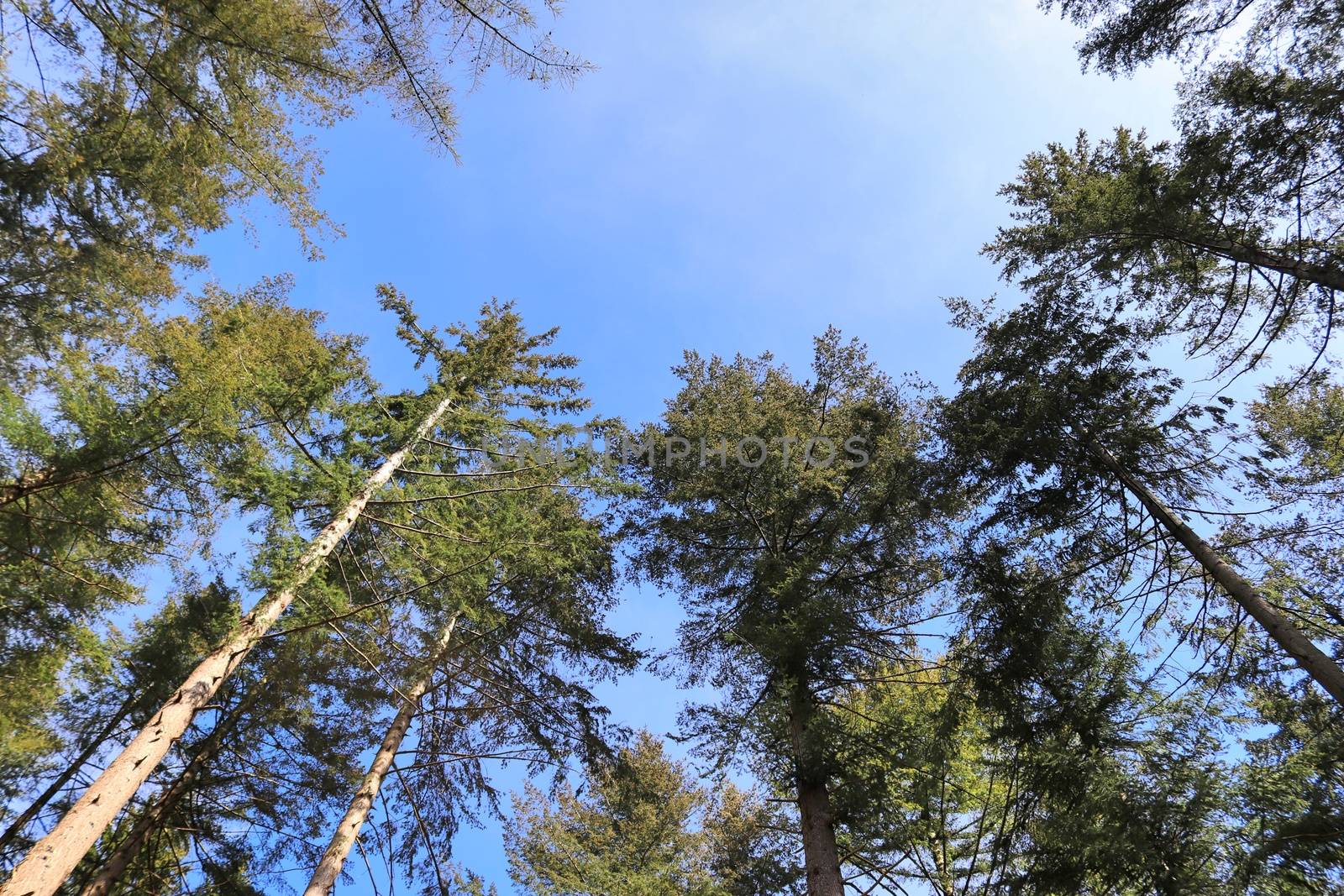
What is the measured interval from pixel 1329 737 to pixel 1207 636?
1.84 meters

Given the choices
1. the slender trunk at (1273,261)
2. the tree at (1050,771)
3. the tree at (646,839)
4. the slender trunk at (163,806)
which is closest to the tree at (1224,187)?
the slender trunk at (1273,261)

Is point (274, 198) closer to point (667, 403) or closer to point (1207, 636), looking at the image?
point (667, 403)

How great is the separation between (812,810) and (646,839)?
7.24 metres

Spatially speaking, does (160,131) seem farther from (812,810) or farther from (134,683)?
(812,810)

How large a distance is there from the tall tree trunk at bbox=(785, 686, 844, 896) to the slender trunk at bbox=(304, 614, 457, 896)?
4.70 m

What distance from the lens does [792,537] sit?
1016 centimetres

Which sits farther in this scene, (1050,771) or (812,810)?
(812,810)

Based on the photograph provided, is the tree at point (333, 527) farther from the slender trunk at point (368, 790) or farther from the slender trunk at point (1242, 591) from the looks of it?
the slender trunk at point (1242, 591)

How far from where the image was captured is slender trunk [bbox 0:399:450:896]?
3.99 meters

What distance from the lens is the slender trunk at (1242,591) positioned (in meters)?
5.34

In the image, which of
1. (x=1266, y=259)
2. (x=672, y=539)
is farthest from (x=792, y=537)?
(x=1266, y=259)

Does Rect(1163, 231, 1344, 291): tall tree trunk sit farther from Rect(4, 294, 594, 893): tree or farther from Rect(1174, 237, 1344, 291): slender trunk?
Rect(4, 294, 594, 893): tree

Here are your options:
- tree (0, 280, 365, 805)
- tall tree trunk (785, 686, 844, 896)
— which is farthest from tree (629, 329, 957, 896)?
tree (0, 280, 365, 805)

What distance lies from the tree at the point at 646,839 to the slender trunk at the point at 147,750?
5.73 metres
